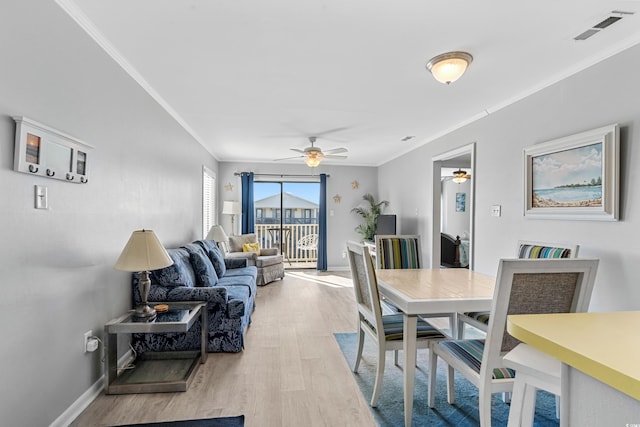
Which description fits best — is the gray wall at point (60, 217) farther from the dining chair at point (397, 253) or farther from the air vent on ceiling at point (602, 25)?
the air vent on ceiling at point (602, 25)

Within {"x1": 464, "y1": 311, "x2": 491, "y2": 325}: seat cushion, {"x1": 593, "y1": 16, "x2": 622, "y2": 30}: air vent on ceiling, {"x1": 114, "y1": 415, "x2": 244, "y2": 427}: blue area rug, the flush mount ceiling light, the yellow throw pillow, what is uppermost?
{"x1": 593, "y1": 16, "x2": 622, "y2": 30}: air vent on ceiling

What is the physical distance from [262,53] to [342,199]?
5407 millimetres

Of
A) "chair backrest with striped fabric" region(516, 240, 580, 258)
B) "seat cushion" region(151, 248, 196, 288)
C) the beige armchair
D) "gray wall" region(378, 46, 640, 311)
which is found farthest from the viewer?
the beige armchair

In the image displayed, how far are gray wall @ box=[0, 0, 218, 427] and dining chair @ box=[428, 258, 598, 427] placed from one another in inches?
91.4

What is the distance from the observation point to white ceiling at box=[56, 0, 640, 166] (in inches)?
76.9

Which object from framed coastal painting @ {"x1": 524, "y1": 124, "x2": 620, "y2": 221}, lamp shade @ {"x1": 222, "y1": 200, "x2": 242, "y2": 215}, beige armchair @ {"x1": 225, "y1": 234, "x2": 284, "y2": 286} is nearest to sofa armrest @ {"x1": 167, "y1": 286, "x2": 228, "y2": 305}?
beige armchair @ {"x1": 225, "y1": 234, "x2": 284, "y2": 286}

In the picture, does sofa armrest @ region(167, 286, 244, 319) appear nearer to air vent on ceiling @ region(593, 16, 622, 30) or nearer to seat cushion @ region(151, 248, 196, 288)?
seat cushion @ region(151, 248, 196, 288)

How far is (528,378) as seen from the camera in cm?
114

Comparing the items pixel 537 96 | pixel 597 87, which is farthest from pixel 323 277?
pixel 597 87

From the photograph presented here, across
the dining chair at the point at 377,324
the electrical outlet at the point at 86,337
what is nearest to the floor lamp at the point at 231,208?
the electrical outlet at the point at 86,337

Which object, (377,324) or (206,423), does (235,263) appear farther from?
(377,324)

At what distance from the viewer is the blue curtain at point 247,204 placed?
286 inches

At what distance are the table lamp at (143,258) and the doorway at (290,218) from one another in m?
4.93

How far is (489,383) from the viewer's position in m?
1.67
